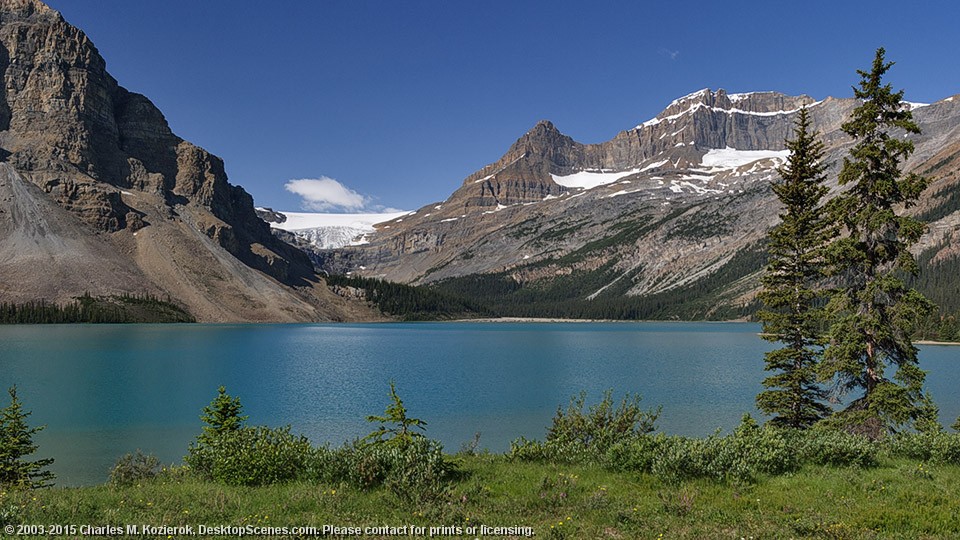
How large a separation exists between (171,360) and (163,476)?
213 ft

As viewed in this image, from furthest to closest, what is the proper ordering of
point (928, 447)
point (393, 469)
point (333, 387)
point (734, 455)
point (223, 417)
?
point (333, 387), point (223, 417), point (928, 447), point (734, 455), point (393, 469)

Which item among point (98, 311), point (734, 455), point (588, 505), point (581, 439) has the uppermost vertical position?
point (734, 455)

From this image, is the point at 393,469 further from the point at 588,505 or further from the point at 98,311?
the point at 98,311

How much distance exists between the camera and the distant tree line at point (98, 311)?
143 meters

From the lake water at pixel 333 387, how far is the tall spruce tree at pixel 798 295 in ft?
43.6

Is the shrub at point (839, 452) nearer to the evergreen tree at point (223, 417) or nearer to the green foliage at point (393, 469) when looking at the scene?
the green foliage at point (393, 469)

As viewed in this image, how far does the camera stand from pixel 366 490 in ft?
46.5

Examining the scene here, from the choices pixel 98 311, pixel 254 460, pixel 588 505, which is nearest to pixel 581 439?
pixel 588 505

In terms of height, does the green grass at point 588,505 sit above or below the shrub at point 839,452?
below

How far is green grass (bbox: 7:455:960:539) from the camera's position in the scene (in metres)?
11.6

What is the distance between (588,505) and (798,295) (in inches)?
697

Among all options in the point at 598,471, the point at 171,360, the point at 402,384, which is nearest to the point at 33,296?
the point at 171,360

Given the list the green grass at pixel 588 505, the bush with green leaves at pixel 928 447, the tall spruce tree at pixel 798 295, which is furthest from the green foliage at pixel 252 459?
the tall spruce tree at pixel 798 295

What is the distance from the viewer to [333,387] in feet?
185
